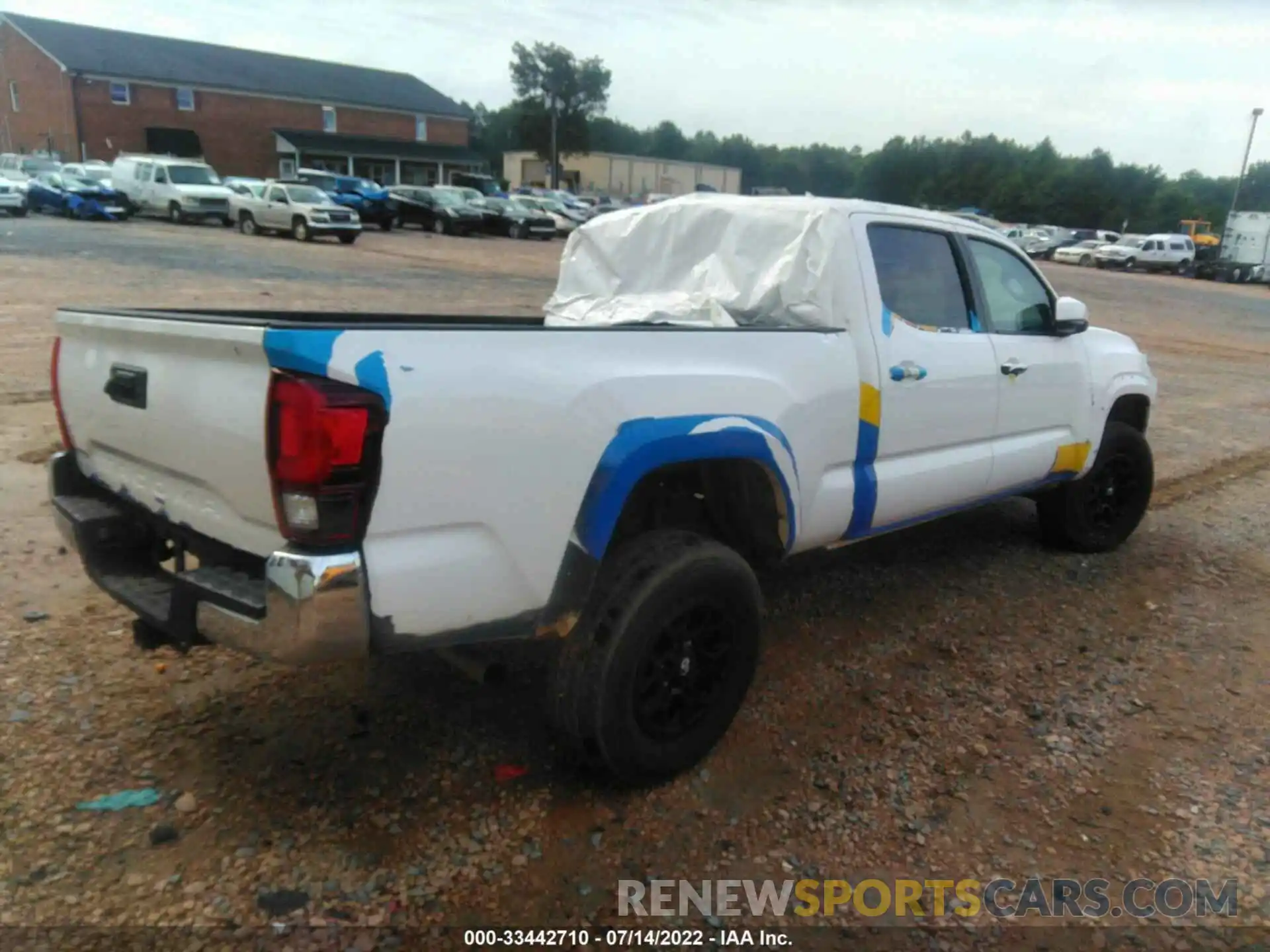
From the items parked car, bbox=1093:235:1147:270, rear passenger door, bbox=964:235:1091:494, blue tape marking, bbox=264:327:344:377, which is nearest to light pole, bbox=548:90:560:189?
parked car, bbox=1093:235:1147:270

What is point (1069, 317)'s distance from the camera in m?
4.61

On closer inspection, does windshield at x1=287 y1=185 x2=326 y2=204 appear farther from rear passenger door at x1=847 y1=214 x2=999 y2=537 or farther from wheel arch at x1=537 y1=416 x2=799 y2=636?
wheel arch at x1=537 y1=416 x2=799 y2=636

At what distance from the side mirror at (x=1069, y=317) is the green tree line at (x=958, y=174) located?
68.8 m

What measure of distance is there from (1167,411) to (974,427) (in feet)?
23.6

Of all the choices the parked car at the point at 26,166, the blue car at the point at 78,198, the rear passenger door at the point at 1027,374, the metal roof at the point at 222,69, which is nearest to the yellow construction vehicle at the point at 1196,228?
the metal roof at the point at 222,69

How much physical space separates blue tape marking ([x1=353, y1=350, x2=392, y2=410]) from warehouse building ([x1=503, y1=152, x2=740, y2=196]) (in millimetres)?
78179

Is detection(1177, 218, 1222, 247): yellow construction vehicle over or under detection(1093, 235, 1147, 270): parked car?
over

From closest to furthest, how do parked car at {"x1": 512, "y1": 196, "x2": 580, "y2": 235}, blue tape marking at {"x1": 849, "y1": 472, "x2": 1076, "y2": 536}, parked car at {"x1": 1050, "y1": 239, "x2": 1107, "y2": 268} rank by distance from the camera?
1. blue tape marking at {"x1": 849, "y1": 472, "x2": 1076, "y2": 536}
2. parked car at {"x1": 512, "y1": 196, "x2": 580, "y2": 235}
3. parked car at {"x1": 1050, "y1": 239, "x2": 1107, "y2": 268}

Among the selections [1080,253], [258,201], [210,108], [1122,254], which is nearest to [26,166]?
[258,201]

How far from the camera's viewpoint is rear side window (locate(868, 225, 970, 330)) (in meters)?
3.87

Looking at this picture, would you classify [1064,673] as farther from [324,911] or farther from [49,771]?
[49,771]

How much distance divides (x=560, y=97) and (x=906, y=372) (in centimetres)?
7468

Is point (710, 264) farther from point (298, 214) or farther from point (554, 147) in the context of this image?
point (554, 147)

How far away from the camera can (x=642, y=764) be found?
9.57 feet
